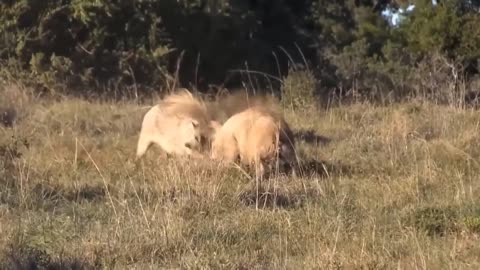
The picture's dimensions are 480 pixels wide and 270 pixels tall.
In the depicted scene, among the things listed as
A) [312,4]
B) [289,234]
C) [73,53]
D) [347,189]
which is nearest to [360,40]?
[312,4]

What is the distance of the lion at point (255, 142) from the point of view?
29.4 ft

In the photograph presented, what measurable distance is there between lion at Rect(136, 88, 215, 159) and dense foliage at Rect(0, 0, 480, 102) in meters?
5.56

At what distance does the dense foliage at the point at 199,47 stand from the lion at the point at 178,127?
18.3 ft

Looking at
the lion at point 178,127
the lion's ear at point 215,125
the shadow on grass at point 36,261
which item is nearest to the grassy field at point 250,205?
the shadow on grass at point 36,261

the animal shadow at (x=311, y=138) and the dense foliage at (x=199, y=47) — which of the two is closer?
the animal shadow at (x=311, y=138)

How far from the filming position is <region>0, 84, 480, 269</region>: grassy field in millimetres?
5754

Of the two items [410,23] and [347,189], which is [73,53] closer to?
[410,23]

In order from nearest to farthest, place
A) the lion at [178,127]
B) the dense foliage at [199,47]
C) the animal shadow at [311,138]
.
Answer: the lion at [178,127] → the animal shadow at [311,138] → the dense foliage at [199,47]

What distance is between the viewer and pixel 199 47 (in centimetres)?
2275

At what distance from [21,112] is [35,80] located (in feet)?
17.7

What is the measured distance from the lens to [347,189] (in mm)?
8156

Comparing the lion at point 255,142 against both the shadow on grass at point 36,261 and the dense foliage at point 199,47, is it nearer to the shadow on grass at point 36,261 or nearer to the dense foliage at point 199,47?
the shadow on grass at point 36,261

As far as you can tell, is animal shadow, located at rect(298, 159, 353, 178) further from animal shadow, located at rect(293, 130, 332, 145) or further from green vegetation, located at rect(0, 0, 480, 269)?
animal shadow, located at rect(293, 130, 332, 145)

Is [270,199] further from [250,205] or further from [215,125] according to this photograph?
[215,125]
